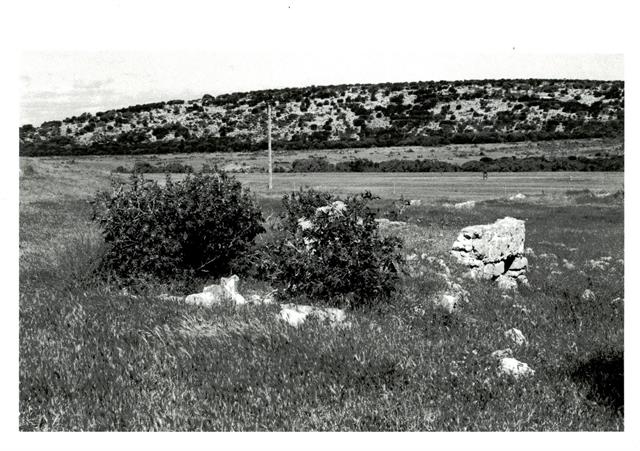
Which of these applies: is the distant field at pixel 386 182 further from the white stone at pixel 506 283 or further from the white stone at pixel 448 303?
the white stone at pixel 448 303

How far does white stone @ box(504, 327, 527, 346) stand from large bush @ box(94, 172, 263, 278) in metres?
5.11

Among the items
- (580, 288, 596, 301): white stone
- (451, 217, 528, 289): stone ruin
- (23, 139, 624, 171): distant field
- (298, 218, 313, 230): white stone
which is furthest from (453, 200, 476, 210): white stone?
(23, 139, 624, 171): distant field

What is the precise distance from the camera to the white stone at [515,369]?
5.09 metres

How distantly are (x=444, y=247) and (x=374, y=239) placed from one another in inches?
261

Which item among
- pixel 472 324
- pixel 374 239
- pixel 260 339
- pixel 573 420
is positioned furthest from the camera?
pixel 374 239

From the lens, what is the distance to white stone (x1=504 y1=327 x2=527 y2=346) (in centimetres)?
624

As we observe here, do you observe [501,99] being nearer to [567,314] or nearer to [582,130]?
[582,130]

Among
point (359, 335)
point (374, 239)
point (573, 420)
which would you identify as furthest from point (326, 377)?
point (374, 239)

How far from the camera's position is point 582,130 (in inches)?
2440

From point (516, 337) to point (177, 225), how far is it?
18.7ft

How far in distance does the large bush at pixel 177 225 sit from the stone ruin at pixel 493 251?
4.96 m

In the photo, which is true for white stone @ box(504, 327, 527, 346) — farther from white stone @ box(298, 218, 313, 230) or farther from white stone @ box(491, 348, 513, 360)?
white stone @ box(298, 218, 313, 230)

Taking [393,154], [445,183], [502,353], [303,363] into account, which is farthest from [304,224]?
[393,154]
